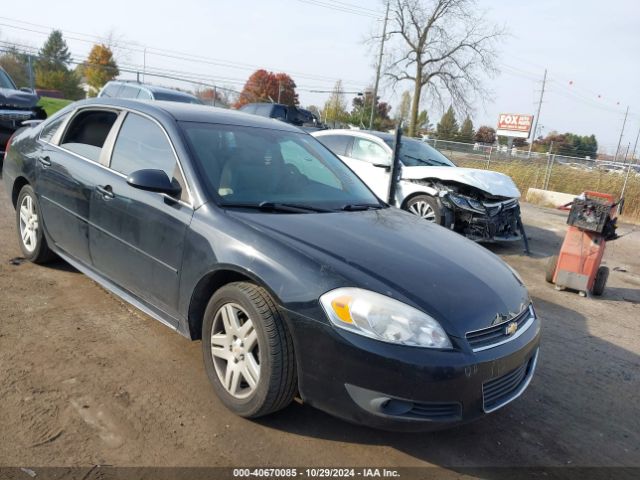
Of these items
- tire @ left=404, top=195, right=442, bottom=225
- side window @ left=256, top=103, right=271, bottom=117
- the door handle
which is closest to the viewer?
the door handle

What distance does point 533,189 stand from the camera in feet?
52.0

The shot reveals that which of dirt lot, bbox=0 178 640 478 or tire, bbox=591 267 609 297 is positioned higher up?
tire, bbox=591 267 609 297

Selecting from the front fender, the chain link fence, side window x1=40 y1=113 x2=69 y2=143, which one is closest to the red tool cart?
the front fender

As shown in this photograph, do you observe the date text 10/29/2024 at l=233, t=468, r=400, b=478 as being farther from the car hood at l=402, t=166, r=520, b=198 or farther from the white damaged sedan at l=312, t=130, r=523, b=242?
the car hood at l=402, t=166, r=520, b=198

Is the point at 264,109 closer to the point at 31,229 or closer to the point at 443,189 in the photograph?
the point at 443,189

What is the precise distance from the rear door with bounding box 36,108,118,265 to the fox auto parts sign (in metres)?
47.9

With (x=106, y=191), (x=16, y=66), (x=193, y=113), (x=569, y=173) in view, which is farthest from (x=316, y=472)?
(x=16, y=66)

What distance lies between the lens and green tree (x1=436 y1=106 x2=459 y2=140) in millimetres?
33103

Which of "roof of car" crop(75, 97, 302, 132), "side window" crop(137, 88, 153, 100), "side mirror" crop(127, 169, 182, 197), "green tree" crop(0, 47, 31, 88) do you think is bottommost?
"side mirror" crop(127, 169, 182, 197)

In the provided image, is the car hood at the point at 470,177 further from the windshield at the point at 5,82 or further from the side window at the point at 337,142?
the windshield at the point at 5,82

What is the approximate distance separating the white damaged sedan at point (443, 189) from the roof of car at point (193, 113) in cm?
333

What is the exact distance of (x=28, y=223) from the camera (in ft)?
15.0

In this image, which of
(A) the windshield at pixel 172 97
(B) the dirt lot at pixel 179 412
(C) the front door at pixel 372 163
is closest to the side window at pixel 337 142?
(C) the front door at pixel 372 163

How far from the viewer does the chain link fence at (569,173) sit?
1436 cm
